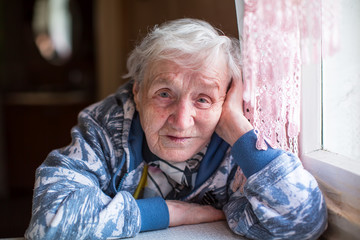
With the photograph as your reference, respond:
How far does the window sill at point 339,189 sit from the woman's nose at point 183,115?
349 mm

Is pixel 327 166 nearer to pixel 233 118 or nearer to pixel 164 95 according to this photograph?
pixel 233 118

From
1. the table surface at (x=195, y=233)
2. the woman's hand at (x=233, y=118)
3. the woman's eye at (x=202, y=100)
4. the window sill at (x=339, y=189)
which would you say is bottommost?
the table surface at (x=195, y=233)

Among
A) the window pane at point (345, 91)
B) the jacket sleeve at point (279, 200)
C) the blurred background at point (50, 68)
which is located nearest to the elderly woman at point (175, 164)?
the jacket sleeve at point (279, 200)

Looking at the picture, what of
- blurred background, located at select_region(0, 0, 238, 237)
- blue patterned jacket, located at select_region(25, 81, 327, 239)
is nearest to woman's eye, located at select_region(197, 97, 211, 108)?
blue patterned jacket, located at select_region(25, 81, 327, 239)

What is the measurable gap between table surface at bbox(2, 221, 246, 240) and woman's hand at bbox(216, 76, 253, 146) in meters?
0.24

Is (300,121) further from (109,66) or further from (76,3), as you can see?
(76,3)

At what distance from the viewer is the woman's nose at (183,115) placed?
108cm

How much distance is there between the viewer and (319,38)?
2.66ft

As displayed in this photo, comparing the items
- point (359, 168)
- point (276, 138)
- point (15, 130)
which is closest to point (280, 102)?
point (276, 138)

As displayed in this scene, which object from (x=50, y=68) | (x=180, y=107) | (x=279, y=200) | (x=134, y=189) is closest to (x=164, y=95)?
(x=180, y=107)

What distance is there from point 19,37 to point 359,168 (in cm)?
445

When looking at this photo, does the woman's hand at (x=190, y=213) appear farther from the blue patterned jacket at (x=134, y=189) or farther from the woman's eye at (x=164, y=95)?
the woman's eye at (x=164, y=95)

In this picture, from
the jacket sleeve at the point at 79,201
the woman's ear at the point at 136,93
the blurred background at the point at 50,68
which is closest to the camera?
the jacket sleeve at the point at 79,201

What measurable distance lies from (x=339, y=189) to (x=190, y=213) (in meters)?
0.41
